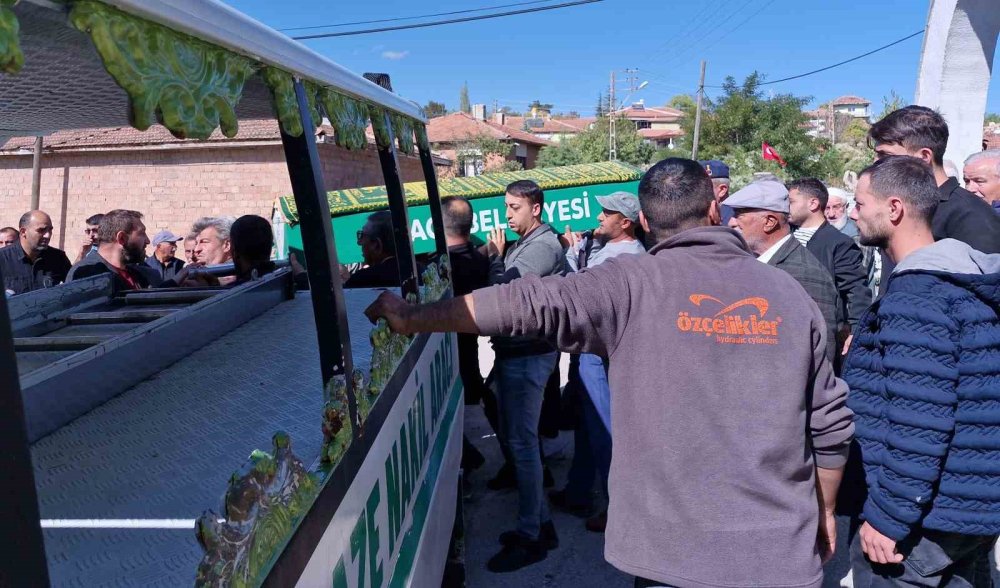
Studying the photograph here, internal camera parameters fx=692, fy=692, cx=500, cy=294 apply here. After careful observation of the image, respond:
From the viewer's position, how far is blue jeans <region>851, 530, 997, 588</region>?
2.09 meters

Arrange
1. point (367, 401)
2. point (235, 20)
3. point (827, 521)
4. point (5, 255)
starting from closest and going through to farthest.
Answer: point (235, 20)
point (367, 401)
point (827, 521)
point (5, 255)

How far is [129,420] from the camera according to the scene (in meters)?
2.00

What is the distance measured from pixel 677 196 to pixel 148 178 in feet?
45.0

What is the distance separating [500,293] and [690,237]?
555 mm

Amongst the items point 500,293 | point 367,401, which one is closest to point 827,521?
point 500,293

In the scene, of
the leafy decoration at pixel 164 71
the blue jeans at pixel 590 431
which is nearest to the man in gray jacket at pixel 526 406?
the blue jeans at pixel 590 431

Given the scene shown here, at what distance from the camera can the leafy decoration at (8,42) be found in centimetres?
72

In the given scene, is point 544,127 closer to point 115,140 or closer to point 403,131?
point 115,140

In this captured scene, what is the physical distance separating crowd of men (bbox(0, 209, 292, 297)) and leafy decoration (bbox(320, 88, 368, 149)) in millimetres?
2269

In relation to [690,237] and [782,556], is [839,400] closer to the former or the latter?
[782,556]

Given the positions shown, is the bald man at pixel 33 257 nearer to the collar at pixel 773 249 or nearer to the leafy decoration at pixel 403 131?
the leafy decoration at pixel 403 131

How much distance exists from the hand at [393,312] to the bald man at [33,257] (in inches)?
198

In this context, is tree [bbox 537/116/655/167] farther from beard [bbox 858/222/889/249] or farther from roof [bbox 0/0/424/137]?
roof [bbox 0/0/424/137]

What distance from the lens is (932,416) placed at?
195cm
